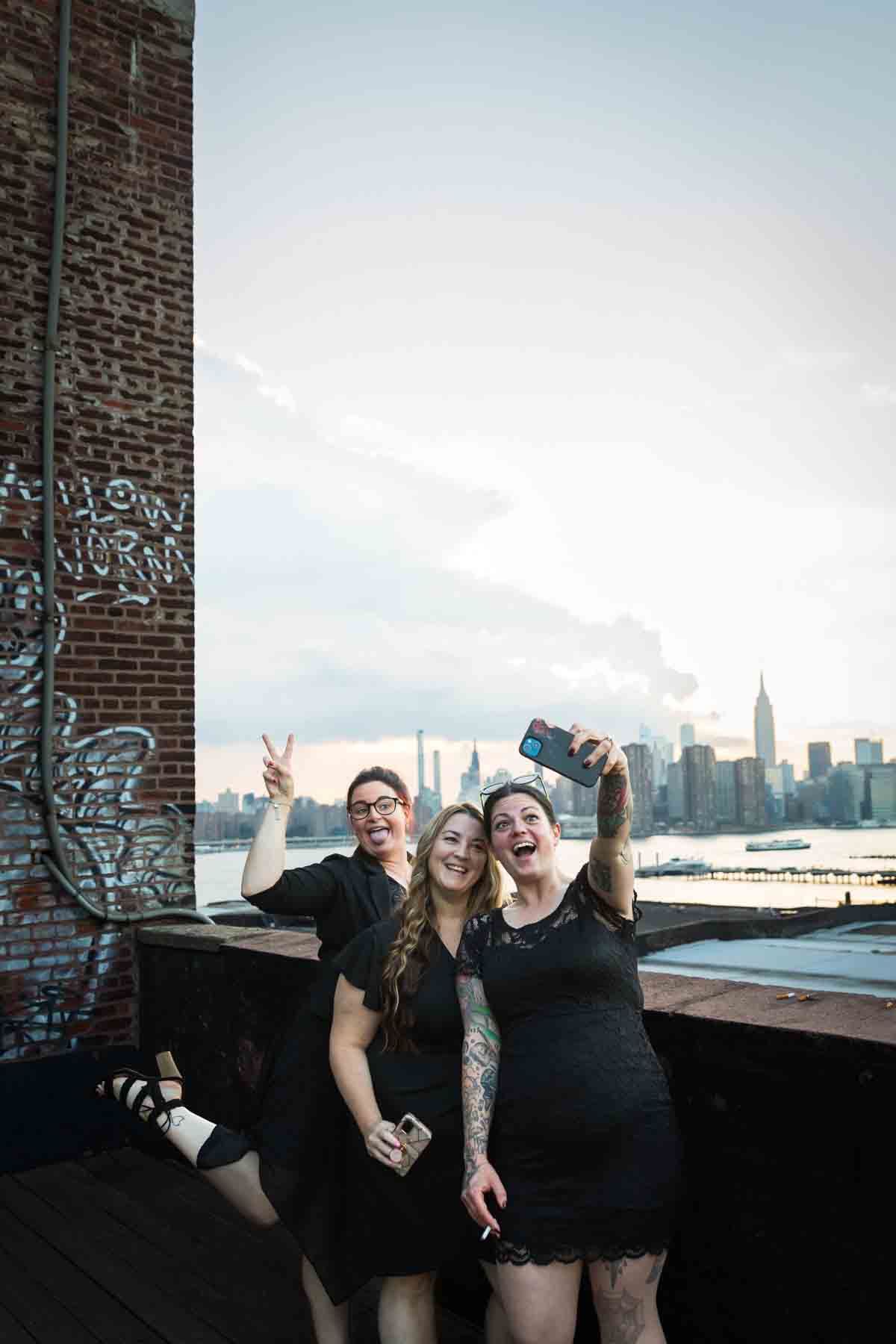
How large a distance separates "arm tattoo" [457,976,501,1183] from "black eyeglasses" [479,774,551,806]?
1.40 feet

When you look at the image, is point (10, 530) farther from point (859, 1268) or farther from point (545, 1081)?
point (859, 1268)

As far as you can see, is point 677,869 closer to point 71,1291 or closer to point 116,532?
point 116,532

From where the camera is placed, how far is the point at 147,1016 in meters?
4.73

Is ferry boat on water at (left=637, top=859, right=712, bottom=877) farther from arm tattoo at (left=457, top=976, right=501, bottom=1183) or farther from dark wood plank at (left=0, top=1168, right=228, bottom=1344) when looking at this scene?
arm tattoo at (left=457, top=976, right=501, bottom=1183)

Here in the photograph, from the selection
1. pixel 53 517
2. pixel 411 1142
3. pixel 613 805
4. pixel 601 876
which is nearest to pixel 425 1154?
pixel 411 1142

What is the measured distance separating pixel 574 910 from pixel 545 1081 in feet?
1.15

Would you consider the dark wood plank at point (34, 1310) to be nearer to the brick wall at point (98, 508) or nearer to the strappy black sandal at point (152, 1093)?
the strappy black sandal at point (152, 1093)

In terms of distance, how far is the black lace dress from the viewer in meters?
1.99

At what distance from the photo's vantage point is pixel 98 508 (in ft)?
15.9

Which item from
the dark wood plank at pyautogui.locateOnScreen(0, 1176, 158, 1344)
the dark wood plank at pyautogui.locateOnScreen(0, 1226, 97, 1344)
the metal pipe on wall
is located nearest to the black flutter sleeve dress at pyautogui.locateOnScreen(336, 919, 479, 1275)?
the dark wood plank at pyautogui.locateOnScreen(0, 1176, 158, 1344)

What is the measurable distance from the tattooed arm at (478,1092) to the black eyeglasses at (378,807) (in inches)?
28.8

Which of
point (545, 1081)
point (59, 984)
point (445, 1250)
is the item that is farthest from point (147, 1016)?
point (545, 1081)

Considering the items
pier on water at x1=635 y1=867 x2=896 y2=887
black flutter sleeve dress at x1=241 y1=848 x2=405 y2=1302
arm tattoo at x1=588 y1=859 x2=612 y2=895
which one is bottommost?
pier on water at x1=635 y1=867 x2=896 y2=887

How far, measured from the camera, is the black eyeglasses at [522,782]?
2.35 metres
